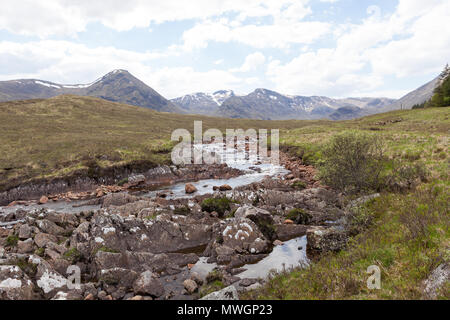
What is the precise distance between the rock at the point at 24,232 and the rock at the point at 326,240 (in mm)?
19112

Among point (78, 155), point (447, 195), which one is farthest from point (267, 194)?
point (78, 155)

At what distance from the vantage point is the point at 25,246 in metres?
15.5

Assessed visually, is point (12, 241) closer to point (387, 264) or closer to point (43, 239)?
point (43, 239)

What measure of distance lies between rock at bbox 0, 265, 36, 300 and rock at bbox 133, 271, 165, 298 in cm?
452

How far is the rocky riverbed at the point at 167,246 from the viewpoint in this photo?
38.7 feet

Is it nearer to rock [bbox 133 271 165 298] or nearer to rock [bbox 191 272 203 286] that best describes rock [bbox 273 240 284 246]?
rock [bbox 191 272 203 286]

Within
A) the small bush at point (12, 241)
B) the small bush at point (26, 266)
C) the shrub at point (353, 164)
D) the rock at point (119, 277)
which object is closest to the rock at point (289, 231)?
the shrub at point (353, 164)

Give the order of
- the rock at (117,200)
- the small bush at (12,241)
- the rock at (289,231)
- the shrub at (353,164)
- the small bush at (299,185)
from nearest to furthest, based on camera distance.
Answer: the small bush at (12,241) → the rock at (289,231) → the shrub at (353,164) → the rock at (117,200) → the small bush at (299,185)

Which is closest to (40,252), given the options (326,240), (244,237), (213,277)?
(213,277)

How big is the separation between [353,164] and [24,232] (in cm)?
2649

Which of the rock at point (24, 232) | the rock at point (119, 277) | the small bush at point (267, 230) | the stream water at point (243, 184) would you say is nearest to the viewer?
the rock at point (119, 277)

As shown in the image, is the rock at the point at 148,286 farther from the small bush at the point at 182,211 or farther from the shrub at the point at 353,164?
the shrub at the point at 353,164

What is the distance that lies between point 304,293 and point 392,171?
1914cm
